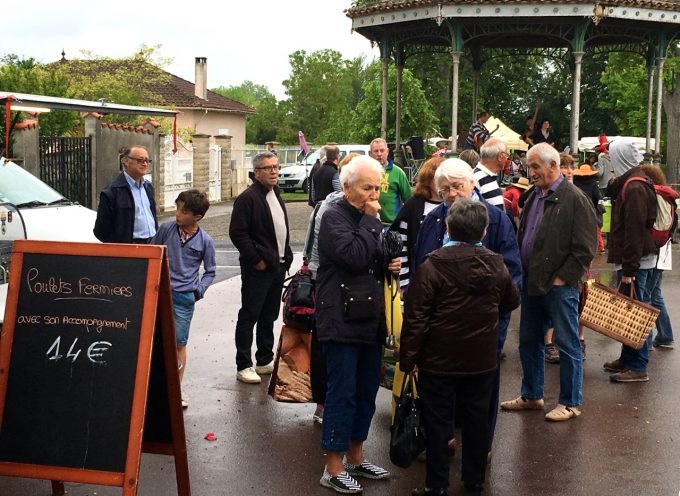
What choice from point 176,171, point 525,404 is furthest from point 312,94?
point 525,404

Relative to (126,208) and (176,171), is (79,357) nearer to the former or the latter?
(126,208)

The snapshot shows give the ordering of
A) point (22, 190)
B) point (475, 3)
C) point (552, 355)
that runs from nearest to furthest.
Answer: point (552, 355) → point (22, 190) → point (475, 3)

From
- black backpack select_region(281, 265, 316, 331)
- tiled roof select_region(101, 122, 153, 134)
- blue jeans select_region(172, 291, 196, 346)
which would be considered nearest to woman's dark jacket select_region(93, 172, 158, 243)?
blue jeans select_region(172, 291, 196, 346)

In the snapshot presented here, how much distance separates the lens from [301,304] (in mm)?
6156

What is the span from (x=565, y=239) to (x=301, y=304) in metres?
1.88

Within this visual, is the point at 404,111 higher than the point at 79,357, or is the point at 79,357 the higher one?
the point at 404,111

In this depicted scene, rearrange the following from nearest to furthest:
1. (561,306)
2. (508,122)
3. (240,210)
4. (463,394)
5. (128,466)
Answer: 1. (128,466)
2. (463,394)
3. (561,306)
4. (240,210)
5. (508,122)

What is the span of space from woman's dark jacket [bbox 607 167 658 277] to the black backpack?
297 cm

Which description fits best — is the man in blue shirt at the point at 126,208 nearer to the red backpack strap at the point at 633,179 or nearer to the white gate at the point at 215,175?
the red backpack strap at the point at 633,179

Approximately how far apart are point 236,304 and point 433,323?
21.3 ft

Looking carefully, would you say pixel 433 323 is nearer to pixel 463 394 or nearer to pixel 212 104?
pixel 463 394

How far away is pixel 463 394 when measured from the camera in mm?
5168

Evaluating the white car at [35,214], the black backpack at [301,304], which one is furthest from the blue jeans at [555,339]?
the white car at [35,214]

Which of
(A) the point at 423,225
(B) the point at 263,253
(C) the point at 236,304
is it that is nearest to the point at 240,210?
(B) the point at 263,253
